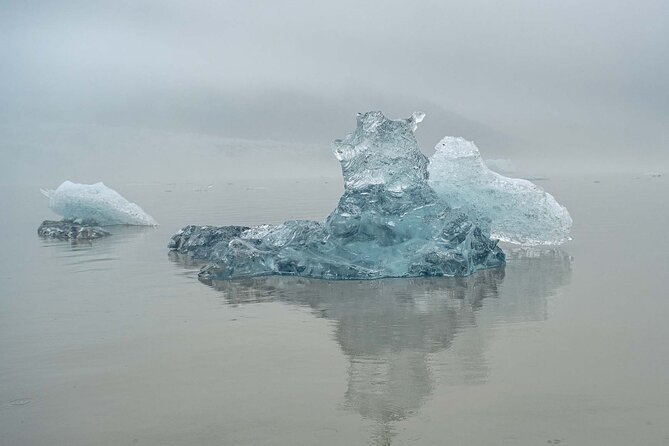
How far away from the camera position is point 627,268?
8.58m

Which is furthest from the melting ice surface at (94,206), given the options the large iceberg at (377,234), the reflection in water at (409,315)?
the large iceberg at (377,234)

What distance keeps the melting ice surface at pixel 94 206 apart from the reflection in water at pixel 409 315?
5775mm

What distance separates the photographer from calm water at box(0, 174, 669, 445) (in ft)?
12.6

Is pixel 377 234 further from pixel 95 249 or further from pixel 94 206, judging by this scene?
pixel 94 206

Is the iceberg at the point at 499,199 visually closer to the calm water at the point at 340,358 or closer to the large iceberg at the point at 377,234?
the large iceberg at the point at 377,234

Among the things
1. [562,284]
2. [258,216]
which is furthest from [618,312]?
[258,216]

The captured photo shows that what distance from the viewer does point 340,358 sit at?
5.06 meters

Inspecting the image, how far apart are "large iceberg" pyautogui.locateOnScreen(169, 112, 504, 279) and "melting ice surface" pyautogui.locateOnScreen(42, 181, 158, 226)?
234 inches

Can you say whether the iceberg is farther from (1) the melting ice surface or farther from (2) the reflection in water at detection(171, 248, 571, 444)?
(1) the melting ice surface

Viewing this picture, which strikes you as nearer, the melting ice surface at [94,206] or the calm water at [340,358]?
the calm water at [340,358]

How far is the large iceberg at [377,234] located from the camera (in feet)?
28.1

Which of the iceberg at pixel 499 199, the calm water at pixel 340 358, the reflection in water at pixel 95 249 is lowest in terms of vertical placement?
the calm water at pixel 340 358

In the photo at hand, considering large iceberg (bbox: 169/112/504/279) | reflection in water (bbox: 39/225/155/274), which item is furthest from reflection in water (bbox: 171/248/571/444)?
reflection in water (bbox: 39/225/155/274)

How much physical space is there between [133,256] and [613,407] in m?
8.28
